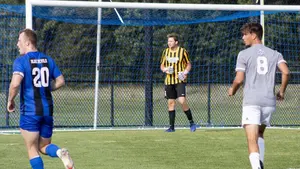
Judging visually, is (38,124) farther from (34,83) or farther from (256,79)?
(256,79)

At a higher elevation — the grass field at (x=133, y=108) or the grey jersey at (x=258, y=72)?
the grey jersey at (x=258, y=72)

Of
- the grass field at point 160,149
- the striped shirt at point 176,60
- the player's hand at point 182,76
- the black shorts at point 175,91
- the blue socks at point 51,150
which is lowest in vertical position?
the grass field at point 160,149

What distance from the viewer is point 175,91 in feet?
52.1

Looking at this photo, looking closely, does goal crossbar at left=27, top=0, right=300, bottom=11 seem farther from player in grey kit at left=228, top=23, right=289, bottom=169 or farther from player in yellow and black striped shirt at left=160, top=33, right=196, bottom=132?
player in grey kit at left=228, top=23, right=289, bottom=169

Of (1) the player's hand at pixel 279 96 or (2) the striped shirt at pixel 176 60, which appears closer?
(1) the player's hand at pixel 279 96

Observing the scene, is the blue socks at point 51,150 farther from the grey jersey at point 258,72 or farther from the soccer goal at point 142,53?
the soccer goal at point 142,53

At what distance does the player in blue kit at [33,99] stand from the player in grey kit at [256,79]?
2100 millimetres

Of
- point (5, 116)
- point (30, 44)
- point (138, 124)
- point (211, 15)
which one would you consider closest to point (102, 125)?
point (138, 124)

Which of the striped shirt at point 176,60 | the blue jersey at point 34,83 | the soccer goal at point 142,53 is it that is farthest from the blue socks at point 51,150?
the soccer goal at point 142,53

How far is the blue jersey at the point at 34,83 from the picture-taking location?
28.6 feet

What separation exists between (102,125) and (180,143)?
4.33m

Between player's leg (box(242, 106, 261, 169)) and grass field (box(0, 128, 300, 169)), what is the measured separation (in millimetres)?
1721

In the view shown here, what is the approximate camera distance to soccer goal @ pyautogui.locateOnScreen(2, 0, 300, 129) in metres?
17.6

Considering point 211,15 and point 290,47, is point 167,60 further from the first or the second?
point 290,47
